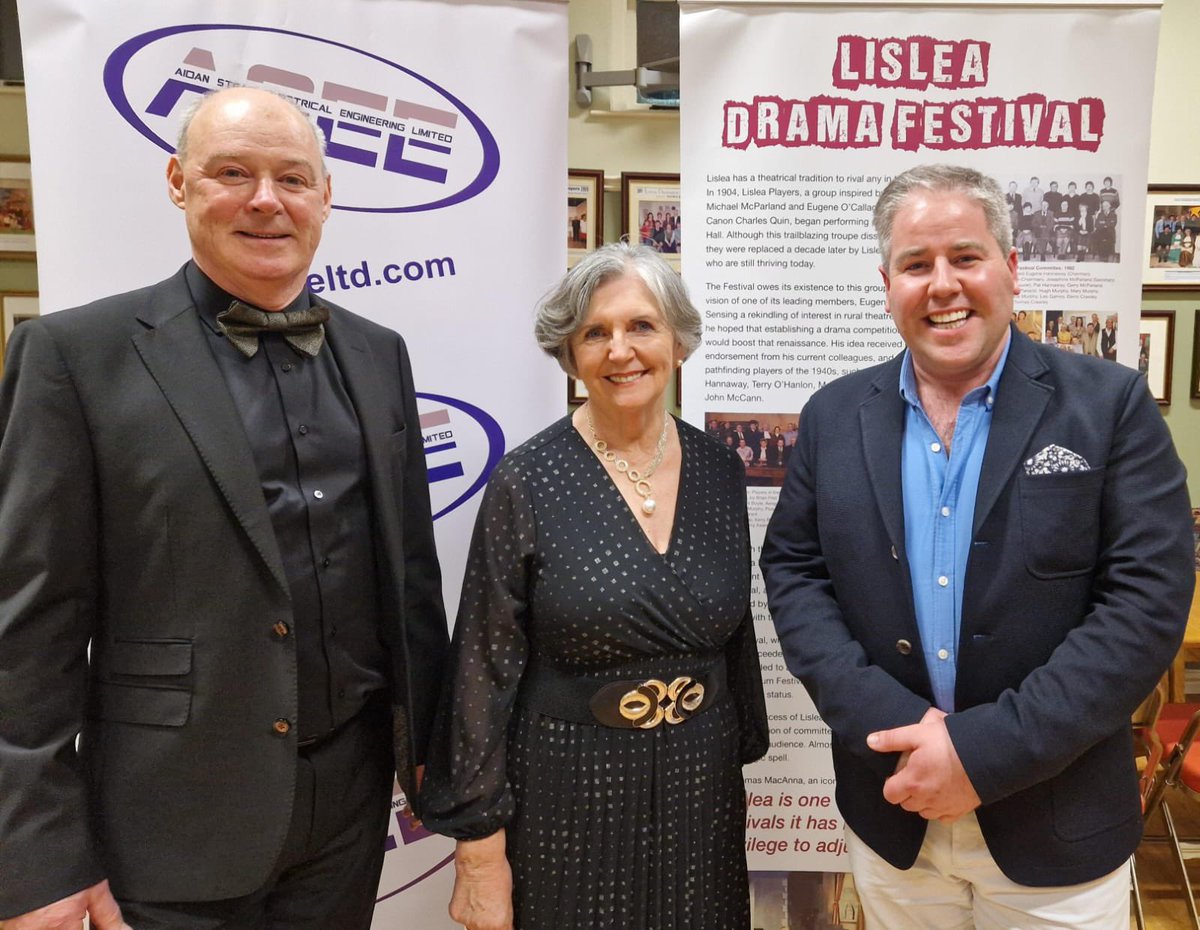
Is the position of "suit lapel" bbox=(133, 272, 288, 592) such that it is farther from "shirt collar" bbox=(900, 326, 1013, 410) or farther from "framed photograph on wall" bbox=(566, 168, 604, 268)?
"framed photograph on wall" bbox=(566, 168, 604, 268)

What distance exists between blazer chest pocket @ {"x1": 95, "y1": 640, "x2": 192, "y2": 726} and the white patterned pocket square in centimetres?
131

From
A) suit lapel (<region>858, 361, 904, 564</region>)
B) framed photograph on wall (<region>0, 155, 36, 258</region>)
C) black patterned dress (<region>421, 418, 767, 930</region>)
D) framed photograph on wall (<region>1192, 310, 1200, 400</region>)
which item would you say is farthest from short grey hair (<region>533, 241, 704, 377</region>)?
framed photograph on wall (<region>1192, 310, 1200, 400</region>)

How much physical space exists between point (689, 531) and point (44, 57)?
5.53 feet

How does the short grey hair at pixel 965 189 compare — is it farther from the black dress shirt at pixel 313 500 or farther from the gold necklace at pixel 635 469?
the black dress shirt at pixel 313 500

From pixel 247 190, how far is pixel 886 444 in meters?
1.11

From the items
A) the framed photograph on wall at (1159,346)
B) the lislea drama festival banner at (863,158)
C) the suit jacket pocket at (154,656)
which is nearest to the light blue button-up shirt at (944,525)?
the lislea drama festival banner at (863,158)

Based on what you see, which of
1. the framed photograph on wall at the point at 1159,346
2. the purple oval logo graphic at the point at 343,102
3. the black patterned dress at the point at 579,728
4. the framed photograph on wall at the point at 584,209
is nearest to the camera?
the black patterned dress at the point at 579,728

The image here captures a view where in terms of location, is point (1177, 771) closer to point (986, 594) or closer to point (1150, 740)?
point (1150, 740)

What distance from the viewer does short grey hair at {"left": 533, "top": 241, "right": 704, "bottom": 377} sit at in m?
1.75

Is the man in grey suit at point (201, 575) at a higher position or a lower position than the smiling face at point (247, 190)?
lower

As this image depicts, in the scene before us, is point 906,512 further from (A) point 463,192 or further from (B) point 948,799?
(A) point 463,192

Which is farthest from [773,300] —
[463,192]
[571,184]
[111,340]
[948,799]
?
[571,184]

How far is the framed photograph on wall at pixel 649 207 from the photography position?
4.06 metres

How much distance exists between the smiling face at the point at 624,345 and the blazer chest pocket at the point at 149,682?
0.82 m
